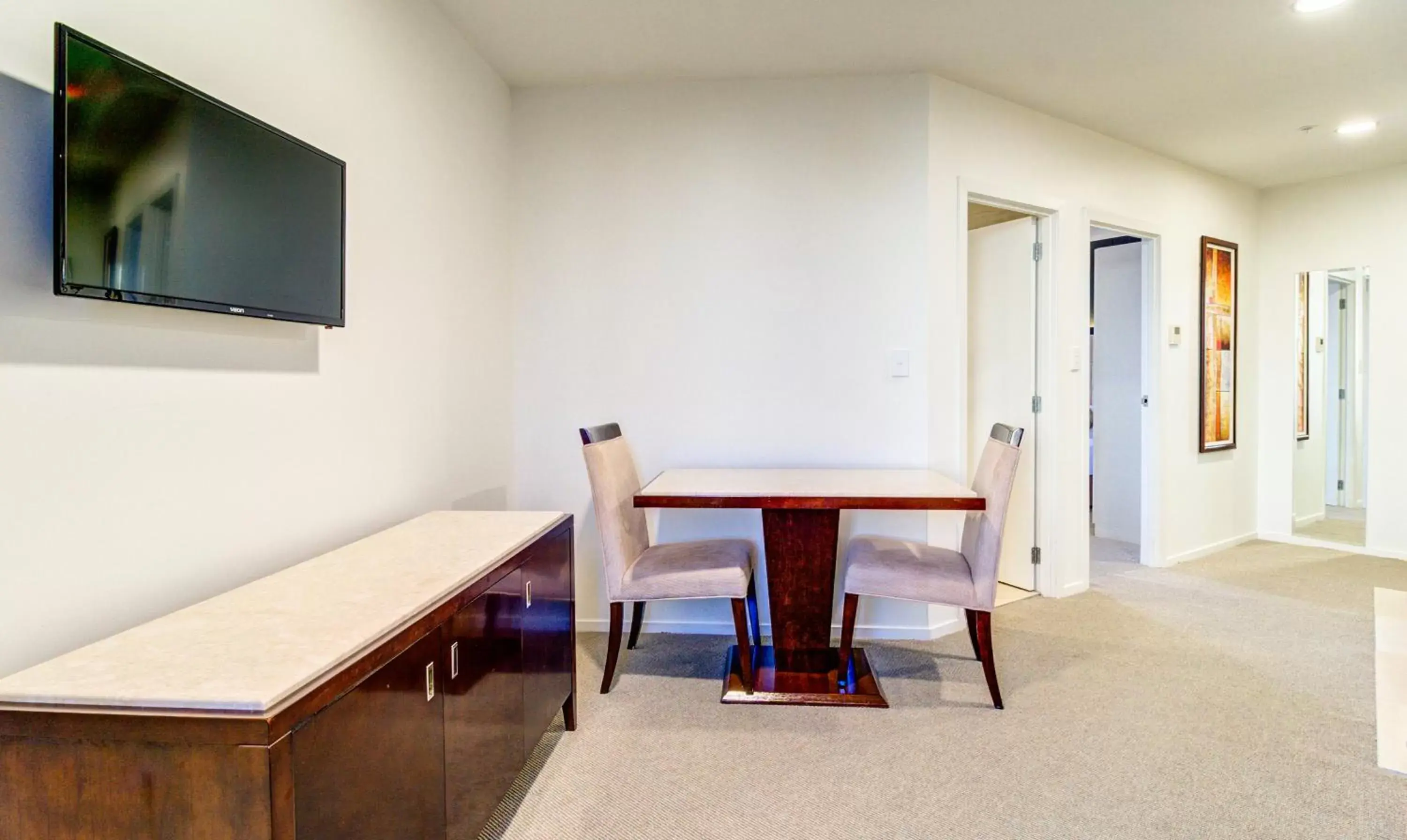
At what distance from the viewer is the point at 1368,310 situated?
4465 millimetres

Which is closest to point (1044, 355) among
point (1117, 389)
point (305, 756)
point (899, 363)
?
point (899, 363)

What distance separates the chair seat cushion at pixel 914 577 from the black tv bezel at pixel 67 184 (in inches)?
77.6

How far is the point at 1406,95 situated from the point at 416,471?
4832 mm

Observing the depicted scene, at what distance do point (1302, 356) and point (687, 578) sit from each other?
5599mm

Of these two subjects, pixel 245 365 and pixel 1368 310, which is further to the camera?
pixel 1368 310

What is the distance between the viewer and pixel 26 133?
107cm

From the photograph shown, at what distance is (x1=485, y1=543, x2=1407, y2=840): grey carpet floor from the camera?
170 cm

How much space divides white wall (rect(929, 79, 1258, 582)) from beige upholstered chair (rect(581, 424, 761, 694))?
47.7 inches

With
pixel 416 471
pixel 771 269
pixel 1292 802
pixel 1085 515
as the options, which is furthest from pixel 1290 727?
pixel 416 471

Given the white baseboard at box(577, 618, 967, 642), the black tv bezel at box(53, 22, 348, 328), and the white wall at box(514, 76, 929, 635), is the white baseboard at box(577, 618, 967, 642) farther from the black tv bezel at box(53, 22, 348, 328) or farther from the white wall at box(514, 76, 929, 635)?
the black tv bezel at box(53, 22, 348, 328)

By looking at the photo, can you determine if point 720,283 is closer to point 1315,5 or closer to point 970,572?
point 970,572

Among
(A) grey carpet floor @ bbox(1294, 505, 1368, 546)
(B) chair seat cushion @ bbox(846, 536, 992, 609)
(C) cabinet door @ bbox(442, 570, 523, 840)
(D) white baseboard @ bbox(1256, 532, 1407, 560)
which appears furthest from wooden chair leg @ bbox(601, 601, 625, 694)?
(A) grey carpet floor @ bbox(1294, 505, 1368, 546)

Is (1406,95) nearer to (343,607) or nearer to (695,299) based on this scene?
(695,299)

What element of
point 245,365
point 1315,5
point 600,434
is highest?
point 1315,5
